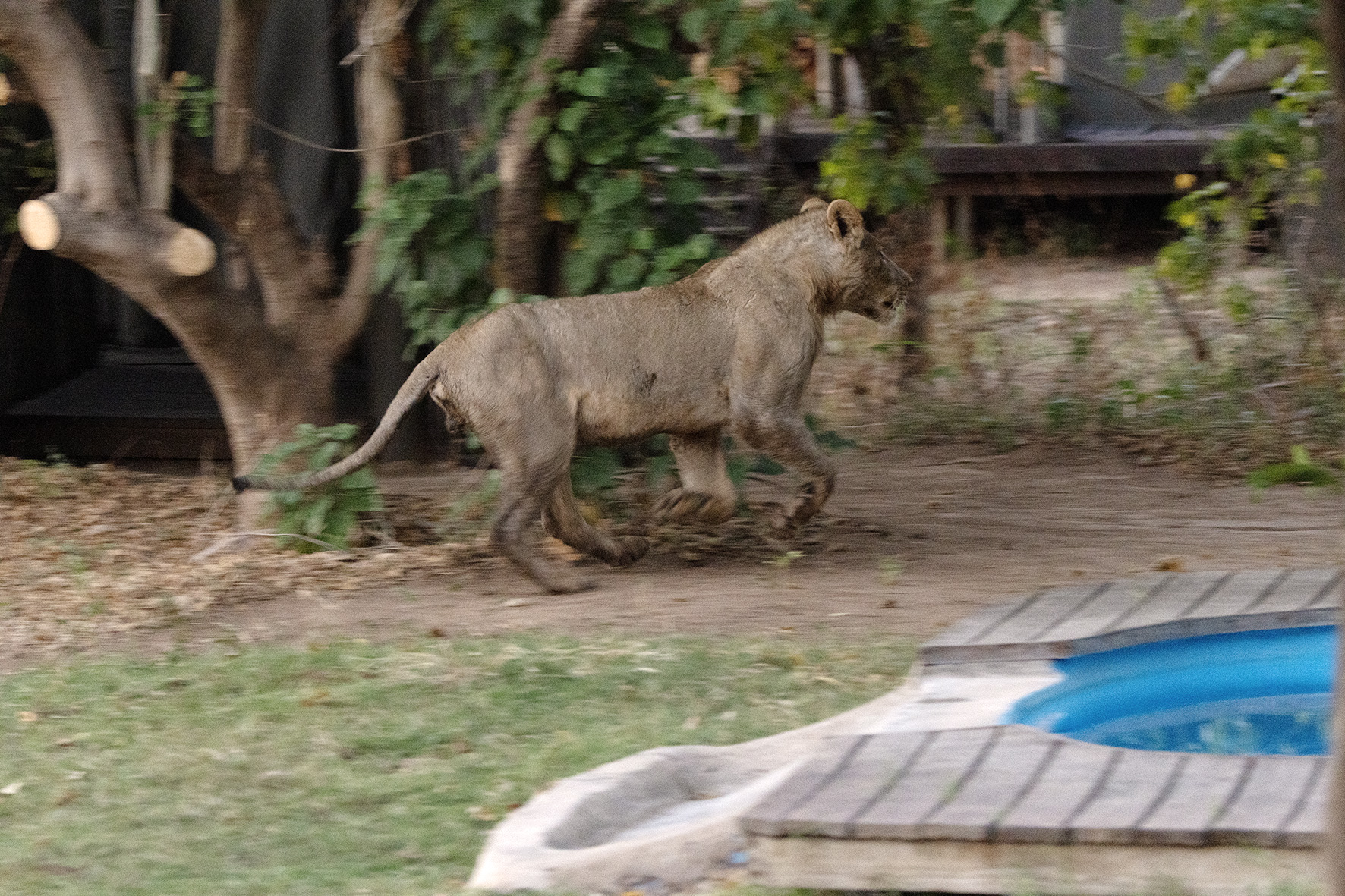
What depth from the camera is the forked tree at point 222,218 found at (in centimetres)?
686

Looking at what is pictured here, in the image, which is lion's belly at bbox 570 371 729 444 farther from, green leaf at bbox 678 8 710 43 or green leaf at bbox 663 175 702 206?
green leaf at bbox 678 8 710 43

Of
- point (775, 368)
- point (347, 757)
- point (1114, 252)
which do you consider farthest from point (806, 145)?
point (347, 757)

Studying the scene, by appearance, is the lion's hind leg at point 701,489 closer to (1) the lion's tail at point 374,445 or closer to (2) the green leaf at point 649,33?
(1) the lion's tail at point 374,445

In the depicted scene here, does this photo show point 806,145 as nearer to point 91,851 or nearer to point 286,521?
point 286,521

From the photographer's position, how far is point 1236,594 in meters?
5.36

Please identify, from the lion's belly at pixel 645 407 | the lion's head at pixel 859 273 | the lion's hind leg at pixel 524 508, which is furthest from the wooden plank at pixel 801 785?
the lion's head at pixel 859 273

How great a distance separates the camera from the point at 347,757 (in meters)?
4.73

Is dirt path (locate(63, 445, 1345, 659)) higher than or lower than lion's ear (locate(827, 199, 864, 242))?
lower

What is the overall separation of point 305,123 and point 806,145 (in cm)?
566

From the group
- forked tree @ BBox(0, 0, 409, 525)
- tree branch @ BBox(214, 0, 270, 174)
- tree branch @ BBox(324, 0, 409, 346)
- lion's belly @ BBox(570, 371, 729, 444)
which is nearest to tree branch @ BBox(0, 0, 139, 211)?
forked tree @ BBox(0, 0, 409, 525)

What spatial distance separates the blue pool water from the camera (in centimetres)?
462

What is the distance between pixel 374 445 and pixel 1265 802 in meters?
3.98

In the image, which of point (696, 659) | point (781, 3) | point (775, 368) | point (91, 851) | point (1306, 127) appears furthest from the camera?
point (1306, 127)

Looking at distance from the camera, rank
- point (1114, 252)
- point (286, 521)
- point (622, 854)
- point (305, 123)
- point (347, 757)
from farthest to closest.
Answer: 1. point (1114, 252)
2. point (305, 123)
3. point (286, 521)
4. point (347, 757)
5. point (622, 854)
